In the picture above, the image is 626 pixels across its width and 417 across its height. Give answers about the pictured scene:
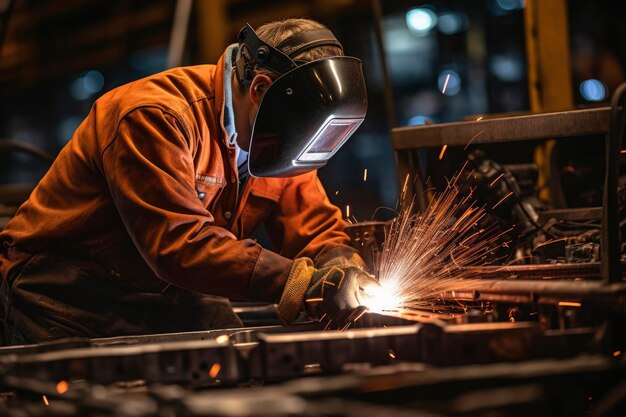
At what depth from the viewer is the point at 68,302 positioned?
3221 millimetres

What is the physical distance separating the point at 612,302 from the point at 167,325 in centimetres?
178

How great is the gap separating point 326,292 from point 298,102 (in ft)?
2.13

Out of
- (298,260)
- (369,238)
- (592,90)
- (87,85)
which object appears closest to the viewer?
(298,260)

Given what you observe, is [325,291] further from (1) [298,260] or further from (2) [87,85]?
(2) [87,85]

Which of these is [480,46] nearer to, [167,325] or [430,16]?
[430,16]

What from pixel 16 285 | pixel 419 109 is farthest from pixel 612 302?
pixel 419 109

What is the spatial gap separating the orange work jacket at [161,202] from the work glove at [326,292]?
4 cm

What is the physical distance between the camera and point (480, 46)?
10.1 m

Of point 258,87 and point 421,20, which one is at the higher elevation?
point 421,20

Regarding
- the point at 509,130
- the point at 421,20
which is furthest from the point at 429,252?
the point at 421,20

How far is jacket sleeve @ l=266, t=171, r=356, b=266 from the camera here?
12.1 ft

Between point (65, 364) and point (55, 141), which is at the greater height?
point (55, 141)

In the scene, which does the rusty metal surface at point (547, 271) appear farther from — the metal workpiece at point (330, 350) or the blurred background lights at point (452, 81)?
the blurred background lights at point (452, 81)

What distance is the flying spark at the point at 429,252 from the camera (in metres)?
3.15
